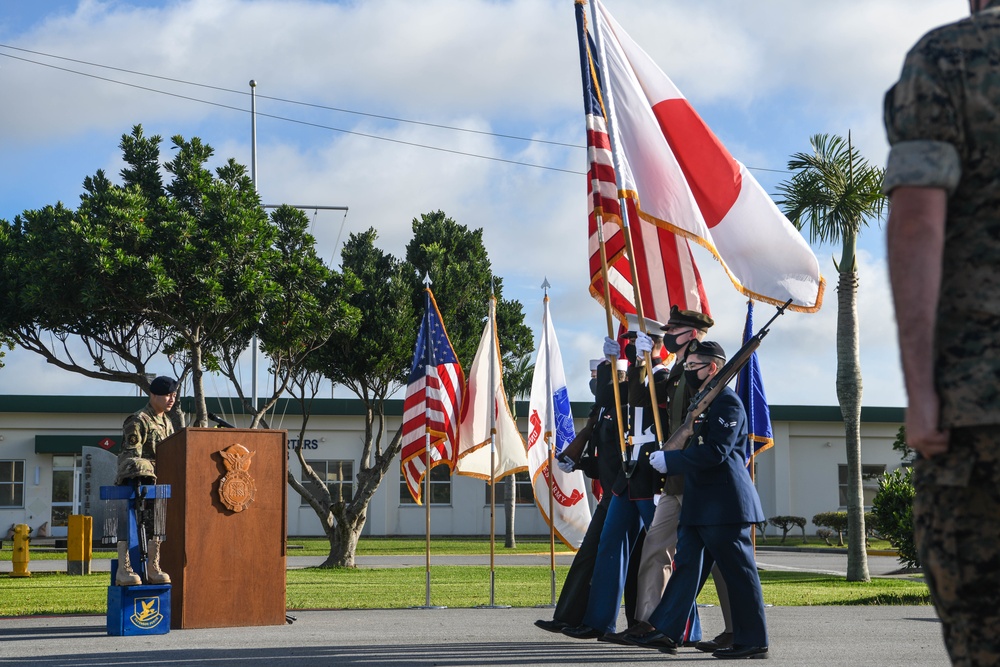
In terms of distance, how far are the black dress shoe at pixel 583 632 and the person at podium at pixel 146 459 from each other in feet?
9.97

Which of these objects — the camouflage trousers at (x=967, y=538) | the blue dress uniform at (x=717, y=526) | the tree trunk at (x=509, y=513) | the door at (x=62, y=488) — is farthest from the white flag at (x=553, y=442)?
the door at (x=62, y=488)

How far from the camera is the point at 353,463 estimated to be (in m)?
43.1

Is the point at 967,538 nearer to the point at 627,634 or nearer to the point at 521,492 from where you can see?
the point at 627,634

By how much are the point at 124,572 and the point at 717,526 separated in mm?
4302

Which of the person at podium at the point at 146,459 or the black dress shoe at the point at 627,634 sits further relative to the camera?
the person at podium at the point at 146,459

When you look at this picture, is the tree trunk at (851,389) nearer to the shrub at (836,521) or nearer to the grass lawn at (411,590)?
the grass lawn at (411,590)

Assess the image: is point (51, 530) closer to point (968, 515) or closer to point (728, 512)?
point (728, 512)

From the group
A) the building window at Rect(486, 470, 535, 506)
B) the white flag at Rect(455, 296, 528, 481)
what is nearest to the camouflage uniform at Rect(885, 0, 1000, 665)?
the white flag at Rect(455, 296, 528, 481)

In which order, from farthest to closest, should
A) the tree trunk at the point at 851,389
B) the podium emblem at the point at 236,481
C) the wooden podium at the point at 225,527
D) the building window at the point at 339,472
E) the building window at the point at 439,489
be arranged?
the building window at the point at 439,489 → the building window at the point at 339,472 → the tree trunk at the point at 851,389 → the podium emblem at the point at 236,481 → the wooden podium at the point at 225,527

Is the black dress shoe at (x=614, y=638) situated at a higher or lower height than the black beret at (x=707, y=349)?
lower

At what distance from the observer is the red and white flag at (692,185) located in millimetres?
6926

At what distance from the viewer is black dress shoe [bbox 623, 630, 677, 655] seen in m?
6.75

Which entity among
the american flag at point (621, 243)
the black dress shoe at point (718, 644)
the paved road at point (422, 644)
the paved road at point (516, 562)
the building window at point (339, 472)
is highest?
the american flag at point (621, 243)

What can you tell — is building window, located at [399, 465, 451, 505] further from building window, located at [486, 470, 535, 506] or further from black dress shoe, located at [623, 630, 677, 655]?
black dress shoe, located at [623, 630, 677, 655]
